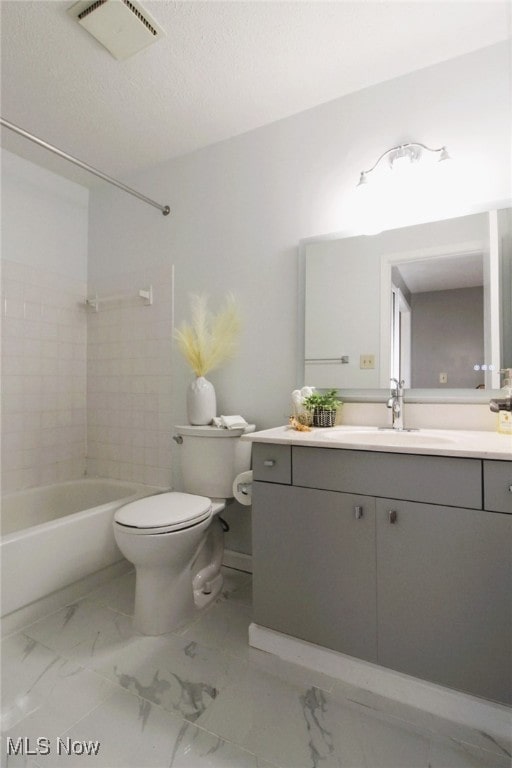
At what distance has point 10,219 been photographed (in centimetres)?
229

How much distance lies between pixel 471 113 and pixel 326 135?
0.63m

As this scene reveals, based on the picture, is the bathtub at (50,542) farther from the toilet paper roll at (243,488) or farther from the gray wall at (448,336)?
the gray wall at (448,336)

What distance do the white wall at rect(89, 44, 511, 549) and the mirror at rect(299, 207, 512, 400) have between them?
0.34ft

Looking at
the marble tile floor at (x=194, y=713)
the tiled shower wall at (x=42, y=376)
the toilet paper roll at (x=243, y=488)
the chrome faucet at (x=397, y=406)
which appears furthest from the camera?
the tiled shower wall at (x=42, y=376)

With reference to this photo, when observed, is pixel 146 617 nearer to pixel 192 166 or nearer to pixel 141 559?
pixel 141 559

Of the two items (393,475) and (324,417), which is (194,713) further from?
(324,417)

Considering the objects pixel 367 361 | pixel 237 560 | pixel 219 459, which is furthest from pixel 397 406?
pixel 237 560

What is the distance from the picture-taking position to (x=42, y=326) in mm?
2477

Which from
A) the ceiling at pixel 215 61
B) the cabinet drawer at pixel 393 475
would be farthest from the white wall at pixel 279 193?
the cabinet drawer at pixel 393 475

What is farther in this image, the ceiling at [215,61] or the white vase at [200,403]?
the white vase at [200,403]

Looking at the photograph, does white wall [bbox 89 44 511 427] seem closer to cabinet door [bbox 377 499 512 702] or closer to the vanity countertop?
the vanity countertop

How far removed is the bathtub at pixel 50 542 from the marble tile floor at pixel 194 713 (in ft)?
0.64

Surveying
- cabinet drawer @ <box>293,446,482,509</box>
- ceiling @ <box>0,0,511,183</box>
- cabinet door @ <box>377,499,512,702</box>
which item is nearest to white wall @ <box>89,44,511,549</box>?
ceiling @ <box>0,0,511,183</box>

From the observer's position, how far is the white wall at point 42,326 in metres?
2.29
